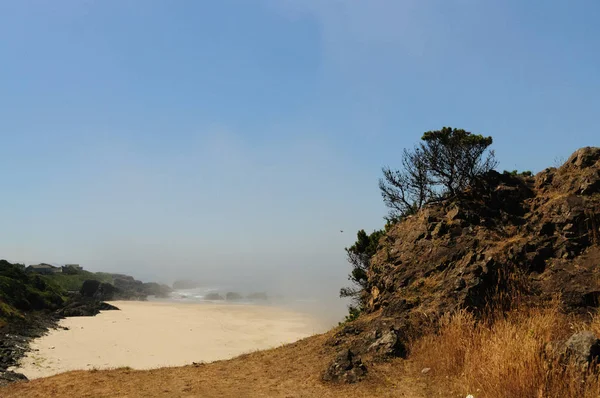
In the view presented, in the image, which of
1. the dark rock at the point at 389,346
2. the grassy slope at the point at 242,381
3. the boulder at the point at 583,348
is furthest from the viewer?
the dark rock at the point at 389,346

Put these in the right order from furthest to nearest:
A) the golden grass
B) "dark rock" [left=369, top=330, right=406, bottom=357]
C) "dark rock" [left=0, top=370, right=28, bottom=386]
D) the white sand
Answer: the white sand, "dark rock" [left=0, top=370, right=28, bottom=386], "dark rock" [left=369, top=330, right=406, bottom=357], the golden grass

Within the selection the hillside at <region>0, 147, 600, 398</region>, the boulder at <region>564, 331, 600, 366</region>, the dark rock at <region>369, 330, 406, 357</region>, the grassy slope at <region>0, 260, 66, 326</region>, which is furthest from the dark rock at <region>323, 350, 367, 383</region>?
the grassy slope at <region>0, 260, 66, 326</region>

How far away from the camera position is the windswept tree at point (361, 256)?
28.8 meters

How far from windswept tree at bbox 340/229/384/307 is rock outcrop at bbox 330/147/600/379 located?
366 inches

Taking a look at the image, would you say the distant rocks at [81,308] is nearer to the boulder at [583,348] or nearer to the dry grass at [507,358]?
the dry grass at [507,358]

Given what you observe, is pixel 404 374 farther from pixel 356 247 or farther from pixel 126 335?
pixel 126 335

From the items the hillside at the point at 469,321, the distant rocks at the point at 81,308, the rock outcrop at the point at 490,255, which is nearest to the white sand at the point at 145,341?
the distant rocks at the point at 81,308

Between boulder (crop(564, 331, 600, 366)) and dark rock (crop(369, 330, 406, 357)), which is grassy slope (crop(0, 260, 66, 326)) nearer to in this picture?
dark rock (crop(369, 330, 406, 357))

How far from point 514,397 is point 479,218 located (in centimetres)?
1076

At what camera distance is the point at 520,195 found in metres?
17.0

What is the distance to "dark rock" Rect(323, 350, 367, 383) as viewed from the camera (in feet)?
35.4

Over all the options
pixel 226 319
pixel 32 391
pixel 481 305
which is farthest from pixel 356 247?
pixel 226 319

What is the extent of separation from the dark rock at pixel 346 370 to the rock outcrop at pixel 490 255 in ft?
2.69

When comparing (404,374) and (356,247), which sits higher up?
(356,247)
